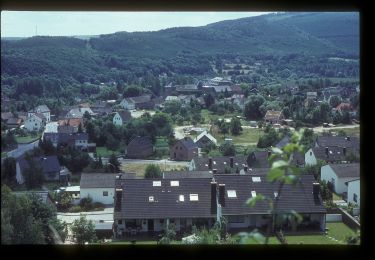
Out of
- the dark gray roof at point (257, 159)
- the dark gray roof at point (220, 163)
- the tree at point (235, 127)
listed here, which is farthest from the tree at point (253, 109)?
the dark gray roof at point (220, 163)

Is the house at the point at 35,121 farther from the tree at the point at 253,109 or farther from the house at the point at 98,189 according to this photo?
the tree at the point at 253,109

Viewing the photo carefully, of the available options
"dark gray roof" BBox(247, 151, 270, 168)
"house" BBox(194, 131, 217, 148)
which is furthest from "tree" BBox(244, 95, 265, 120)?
"dark gray roof" BBox(247, 151, 270, 168)

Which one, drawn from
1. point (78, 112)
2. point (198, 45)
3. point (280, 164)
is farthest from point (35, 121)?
point (198, 45)

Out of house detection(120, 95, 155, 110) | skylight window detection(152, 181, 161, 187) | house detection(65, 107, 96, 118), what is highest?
house detection(120, 95, 155, 110)

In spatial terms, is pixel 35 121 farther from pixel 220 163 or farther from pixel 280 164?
pixel 280 164

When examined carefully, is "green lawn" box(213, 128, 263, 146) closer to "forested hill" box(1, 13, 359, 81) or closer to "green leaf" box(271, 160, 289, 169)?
"green leaf" box(271, 160, 289, 169)

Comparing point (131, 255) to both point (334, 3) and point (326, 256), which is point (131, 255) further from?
point (334, 3)

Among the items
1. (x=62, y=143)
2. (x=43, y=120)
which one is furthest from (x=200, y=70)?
(x=62, y=143)
